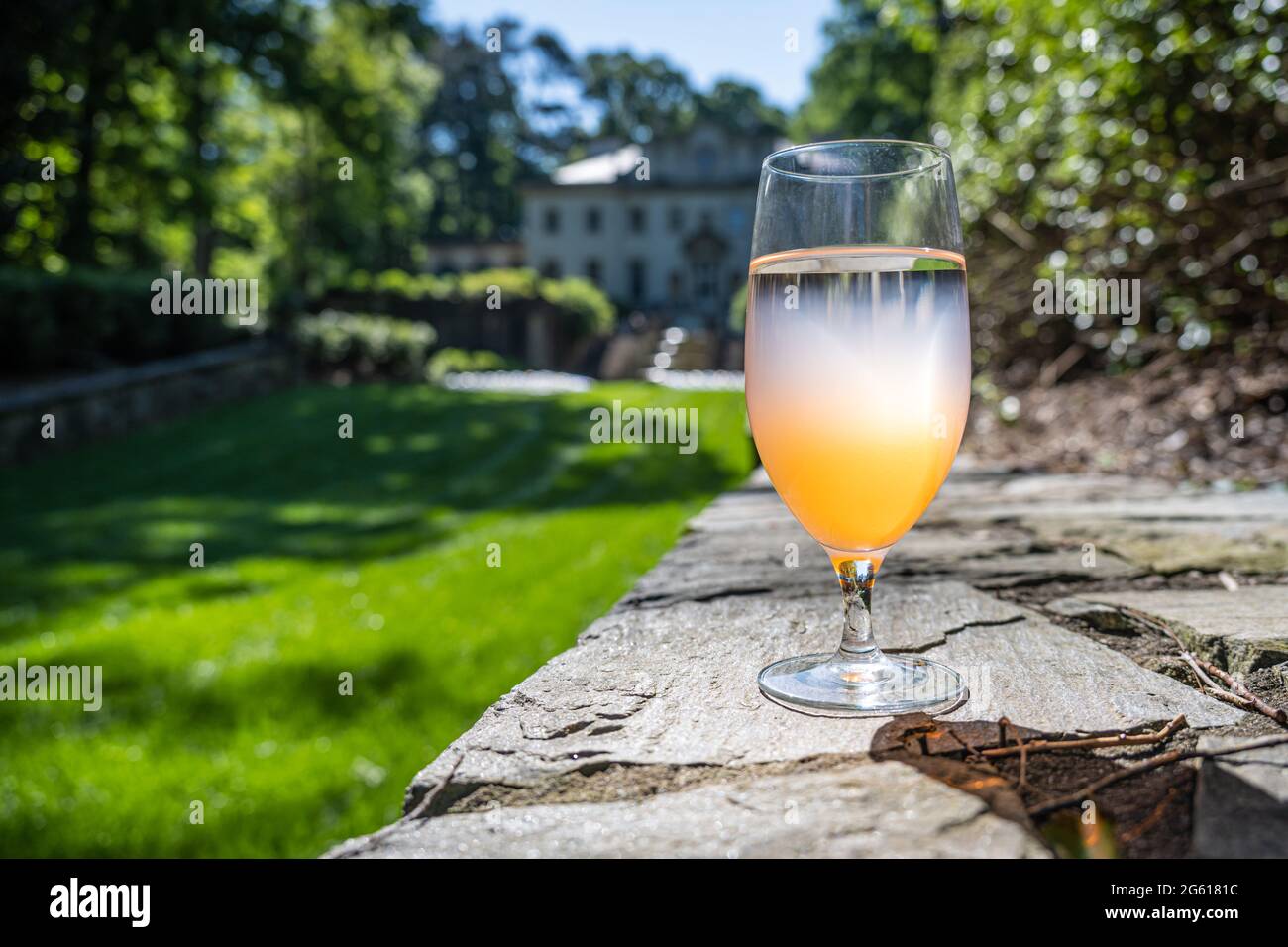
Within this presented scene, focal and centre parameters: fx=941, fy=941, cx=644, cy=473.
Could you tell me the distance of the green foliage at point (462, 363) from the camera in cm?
2090

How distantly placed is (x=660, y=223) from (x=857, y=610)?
144 feet

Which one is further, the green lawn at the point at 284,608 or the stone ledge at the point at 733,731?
the green lawn at the point at 284,608

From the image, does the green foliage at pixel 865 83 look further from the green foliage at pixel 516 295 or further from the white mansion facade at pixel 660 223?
the green foliage at pixel 516 295

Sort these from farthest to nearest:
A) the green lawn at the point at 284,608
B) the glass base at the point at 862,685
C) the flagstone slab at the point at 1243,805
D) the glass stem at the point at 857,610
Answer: the green lawn at the point at 284,608 → the glass stem at the point at 857,610 → the glass base at the point at 862,685 → the flagstone slab at the point at 1243,805

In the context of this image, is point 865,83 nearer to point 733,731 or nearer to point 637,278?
point 637,278

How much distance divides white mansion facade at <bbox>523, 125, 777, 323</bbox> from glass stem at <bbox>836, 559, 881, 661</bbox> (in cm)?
4063

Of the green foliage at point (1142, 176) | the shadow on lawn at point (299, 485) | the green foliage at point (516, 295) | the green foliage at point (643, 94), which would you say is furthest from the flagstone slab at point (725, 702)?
the green foliage at point (643, 94)

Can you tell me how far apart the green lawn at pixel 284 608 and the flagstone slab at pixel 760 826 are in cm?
233

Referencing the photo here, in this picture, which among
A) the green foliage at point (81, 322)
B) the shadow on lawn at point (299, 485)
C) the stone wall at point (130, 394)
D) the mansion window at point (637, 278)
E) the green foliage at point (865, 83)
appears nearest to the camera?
the shadow on lawn at point (299, 485)

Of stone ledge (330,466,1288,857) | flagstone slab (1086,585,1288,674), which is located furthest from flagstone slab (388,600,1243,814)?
flagstone slab (1086,585,1288,674)

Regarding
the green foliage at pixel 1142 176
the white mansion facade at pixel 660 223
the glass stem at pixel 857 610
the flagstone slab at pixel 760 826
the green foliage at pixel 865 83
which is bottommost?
the flagstone slab at pixel 760 826

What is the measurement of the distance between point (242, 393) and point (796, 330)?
15.6 meters

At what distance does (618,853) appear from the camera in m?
0.73

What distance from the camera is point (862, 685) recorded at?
1.09 meters
